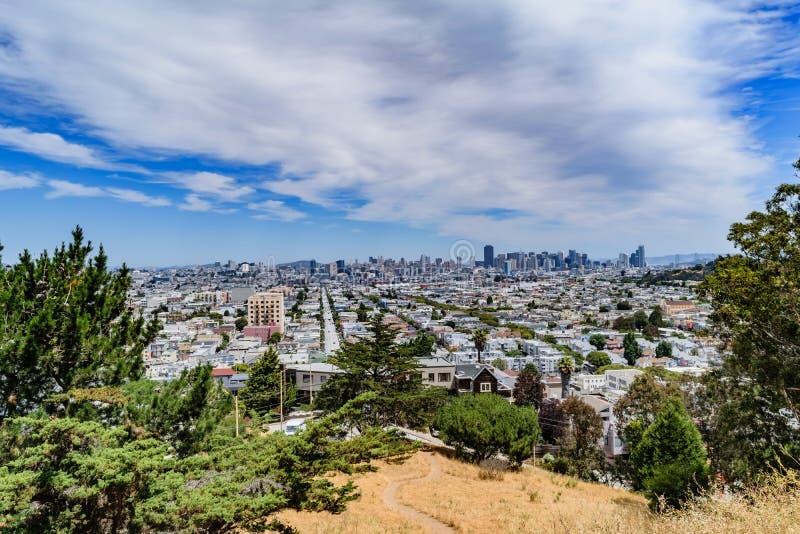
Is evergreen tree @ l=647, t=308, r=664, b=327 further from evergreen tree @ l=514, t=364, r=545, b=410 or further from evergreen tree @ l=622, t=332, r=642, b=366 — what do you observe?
evergreen tree @ l=514, t=364, r=545, b=410

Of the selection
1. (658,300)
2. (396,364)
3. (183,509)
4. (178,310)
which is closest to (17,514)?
(183,509)

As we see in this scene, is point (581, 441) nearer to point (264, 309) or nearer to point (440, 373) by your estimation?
point (440, 373)

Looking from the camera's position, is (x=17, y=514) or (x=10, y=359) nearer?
(x=17, y=514)

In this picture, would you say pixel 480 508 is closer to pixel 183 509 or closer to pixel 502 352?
pixel 183 509

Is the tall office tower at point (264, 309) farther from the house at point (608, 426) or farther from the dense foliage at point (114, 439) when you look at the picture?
the dense foliage at point (114, 439)

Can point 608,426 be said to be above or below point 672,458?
below

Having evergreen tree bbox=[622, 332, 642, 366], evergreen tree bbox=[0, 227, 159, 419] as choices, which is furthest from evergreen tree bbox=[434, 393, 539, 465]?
evergreen tree bbox=[622, 332, 642, 366]

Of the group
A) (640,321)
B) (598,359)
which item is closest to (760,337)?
(598,359)
